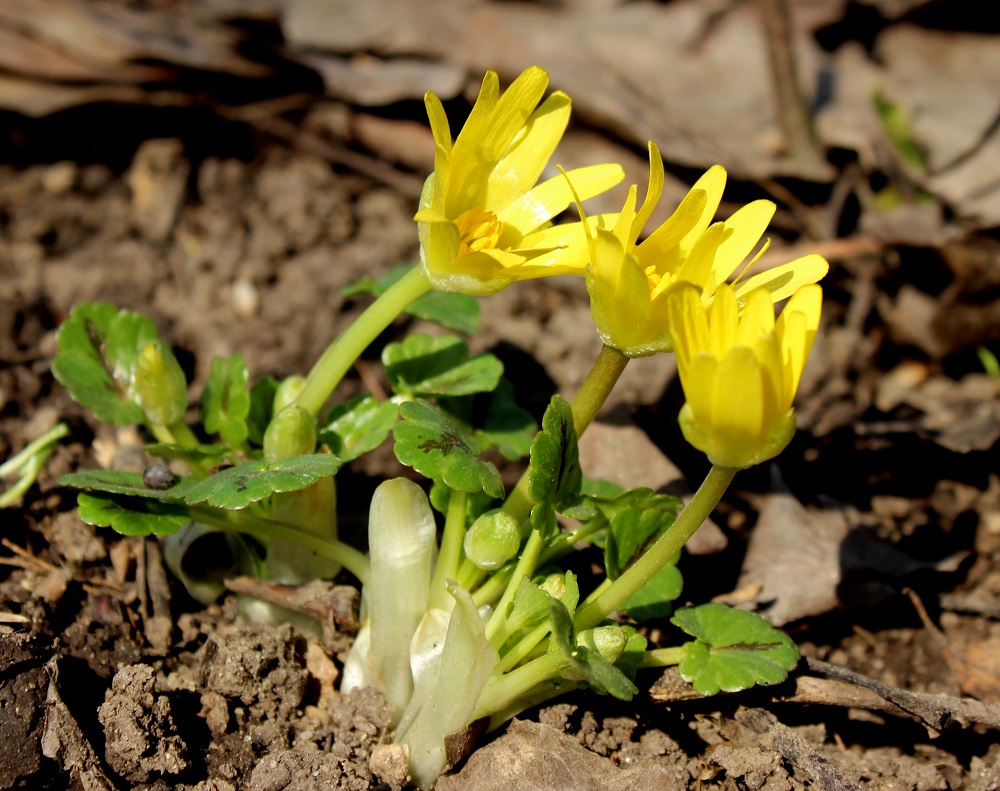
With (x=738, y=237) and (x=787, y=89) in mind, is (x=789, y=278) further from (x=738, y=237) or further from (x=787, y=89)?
(x=787, y=89)

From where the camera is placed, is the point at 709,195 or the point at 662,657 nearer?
the point at 709,195

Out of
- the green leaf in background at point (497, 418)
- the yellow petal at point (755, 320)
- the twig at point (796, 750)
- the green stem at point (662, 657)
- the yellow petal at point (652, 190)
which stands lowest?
the twig at point (796, 750)

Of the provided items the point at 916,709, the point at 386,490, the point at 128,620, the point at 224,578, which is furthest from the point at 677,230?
the point at 128,620


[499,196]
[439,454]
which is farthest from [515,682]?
[499,196]

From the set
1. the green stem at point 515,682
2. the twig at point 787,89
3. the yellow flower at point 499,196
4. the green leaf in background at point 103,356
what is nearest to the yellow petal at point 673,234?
the yellow flower at point 499,196

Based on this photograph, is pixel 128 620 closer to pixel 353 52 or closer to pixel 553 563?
pixel 553 563

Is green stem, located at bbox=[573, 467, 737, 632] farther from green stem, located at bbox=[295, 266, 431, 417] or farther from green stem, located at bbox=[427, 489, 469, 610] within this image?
green stem, located at bbox=[295, 266, 431, 417]

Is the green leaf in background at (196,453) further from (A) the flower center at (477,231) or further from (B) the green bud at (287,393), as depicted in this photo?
(A) the flower center at (477,231)
